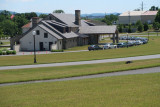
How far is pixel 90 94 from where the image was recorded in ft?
54.6

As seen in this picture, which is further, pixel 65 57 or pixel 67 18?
pixel 67 18

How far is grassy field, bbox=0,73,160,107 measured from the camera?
14617 mm

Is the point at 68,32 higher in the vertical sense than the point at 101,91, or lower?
higher

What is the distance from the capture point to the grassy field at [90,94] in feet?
48.0

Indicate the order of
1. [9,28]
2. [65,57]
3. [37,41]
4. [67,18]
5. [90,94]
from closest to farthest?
[90,94] → [65,57] → [37,41] → [67,18] → [9,28]

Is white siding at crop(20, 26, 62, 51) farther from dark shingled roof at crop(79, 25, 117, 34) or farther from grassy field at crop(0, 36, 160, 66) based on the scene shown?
grassy field at crop(0, 36, 160, 66)

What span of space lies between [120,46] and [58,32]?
15.3 m

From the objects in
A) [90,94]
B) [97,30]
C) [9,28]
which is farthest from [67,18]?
[90,94]

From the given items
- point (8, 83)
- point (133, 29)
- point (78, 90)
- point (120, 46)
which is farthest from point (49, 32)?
point (133, 29)

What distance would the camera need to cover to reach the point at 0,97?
16.9m

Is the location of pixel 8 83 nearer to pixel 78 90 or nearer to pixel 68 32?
pixel 78 90

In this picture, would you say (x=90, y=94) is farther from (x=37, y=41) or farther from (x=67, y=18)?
(x=67, y=18)

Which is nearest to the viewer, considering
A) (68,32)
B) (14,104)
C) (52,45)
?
(14,104)

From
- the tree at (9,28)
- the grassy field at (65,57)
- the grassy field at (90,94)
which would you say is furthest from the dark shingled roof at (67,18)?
the grassy field at (90,94)
